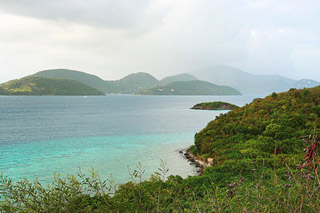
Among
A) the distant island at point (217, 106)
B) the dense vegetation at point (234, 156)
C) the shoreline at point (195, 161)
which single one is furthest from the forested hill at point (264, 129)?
the distant island at point (217, 106)

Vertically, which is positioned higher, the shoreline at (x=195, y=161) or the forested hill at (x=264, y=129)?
the forested hill at (x=264, y=129)

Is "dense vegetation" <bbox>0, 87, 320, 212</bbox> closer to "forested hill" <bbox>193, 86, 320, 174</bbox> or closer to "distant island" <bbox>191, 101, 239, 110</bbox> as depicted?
"forested hill" <bbox>193, 86, 320, 174</bbox>

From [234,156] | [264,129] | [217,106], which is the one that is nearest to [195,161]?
[234,156]

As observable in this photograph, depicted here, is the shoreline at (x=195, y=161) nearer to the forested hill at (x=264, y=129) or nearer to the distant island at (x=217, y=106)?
the forested hill at (x=264, y=129)

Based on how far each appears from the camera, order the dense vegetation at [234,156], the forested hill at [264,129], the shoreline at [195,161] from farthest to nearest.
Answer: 1. the shoreline at [195,161]
2. the forested hill at [264,129]
3. the dense vegetation at [234,156]

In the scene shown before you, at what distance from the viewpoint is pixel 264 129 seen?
22531 mm

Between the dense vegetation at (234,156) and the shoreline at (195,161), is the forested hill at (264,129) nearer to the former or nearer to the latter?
the dense vegetation at (234,156)

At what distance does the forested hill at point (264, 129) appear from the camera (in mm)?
17797

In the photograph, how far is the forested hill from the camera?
17.8 m

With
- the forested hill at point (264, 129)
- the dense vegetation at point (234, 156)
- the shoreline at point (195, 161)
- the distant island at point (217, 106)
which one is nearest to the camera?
the dense vegetation at point (234, 156)


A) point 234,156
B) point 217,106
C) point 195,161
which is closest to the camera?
point 234,156

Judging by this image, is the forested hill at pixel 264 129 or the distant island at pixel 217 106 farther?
the distant island at pixel 217 106

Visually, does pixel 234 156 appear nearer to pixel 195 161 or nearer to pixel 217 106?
pixel 195 161

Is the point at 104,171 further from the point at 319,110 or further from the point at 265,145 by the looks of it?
the point at 319,110
